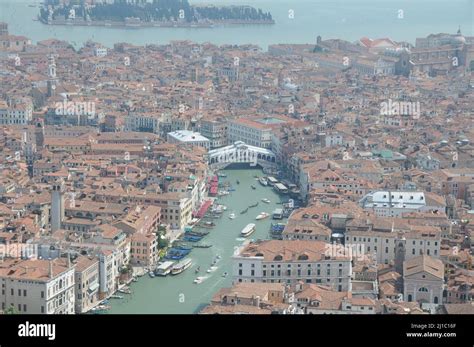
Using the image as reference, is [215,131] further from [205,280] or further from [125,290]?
[125,290]

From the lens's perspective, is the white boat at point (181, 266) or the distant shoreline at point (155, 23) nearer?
the white boat at point (181, 266)

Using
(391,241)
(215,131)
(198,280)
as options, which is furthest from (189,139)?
(198,280)

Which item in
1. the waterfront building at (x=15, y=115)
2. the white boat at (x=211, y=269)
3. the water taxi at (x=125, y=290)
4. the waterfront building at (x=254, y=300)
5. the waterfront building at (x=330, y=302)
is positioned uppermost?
the waterfront building at (x=15, y=115)

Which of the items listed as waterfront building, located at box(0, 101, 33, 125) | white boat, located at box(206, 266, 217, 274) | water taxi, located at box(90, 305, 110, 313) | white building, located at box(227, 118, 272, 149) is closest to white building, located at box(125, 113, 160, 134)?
white building, located at box(227, 118, 272, 149)

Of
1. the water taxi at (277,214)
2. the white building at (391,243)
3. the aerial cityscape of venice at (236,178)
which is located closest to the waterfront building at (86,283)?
the aerial cityscape of venice at (236,178)

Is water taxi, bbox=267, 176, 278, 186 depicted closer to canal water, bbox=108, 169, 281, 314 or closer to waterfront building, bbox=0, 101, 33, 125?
canal water, bbox=108, 169, 281, 314

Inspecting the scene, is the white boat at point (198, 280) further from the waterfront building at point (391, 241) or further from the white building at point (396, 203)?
the white building at point (396, 203)
